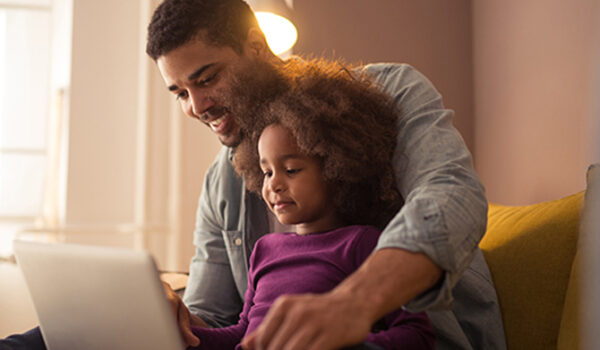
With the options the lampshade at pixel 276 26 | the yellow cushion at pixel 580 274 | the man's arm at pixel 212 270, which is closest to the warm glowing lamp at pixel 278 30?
the lampshade at pixel 276 26

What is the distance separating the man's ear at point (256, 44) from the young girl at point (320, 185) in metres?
0.34

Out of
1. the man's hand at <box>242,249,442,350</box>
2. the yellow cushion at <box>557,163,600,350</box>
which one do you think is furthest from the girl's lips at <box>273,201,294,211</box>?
the yellow cushion at <box>557,163,600,350</box>

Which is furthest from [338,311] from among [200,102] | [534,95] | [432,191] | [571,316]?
[534,95]

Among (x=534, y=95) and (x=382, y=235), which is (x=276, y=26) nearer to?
(x=534, y=95)

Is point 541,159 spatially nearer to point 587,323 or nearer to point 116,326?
point 587,323

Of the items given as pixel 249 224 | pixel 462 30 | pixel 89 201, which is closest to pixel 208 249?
pixel 249 224

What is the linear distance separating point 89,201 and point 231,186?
1.93m

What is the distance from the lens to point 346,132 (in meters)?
0.93

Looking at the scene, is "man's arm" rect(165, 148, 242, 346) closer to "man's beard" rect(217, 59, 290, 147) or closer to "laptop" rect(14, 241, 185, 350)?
"man's beard" rect(217, 59, 290, 147)

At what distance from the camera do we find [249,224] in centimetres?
130

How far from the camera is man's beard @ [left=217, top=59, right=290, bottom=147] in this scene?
41.7 inches

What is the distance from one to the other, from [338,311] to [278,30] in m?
1.61

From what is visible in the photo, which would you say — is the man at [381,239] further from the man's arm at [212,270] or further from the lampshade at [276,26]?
the lampshade at [276,26]

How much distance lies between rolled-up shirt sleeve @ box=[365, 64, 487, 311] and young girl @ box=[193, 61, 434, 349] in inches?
1.8
